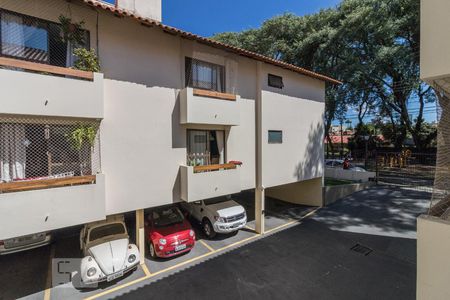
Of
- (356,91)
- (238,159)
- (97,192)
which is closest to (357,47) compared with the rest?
(356,91)

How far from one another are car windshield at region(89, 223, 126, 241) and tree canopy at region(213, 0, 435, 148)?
67.9ft

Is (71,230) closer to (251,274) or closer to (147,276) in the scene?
(147,276)

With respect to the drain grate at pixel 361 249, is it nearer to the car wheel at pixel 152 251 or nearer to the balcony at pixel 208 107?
the balcony at pixel 208 107

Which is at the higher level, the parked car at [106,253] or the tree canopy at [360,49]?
the tree canopy at [360,49]

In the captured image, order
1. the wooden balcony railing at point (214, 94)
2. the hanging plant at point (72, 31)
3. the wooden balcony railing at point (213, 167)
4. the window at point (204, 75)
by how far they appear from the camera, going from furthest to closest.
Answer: the window at point (204, 75) < the wooden balcony railing at point (213, 167) < the wooden balcony railing at point (214, 94) < the hanging plant at point (72, 31)

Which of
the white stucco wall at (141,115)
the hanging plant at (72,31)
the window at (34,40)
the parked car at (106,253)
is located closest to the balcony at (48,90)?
the window at (34,40)

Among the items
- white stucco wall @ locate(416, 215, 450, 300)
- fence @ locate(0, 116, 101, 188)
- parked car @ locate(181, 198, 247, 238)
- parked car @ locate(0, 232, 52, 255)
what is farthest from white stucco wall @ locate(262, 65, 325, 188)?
parked car @ locate(0, 232, 52, 255)

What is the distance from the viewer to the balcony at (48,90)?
4.57m

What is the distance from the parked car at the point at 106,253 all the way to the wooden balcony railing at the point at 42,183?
2.54 metres

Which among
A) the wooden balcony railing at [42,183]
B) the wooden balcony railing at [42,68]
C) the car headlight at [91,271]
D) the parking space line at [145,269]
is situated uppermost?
the wooden balcony railing at [42,68]

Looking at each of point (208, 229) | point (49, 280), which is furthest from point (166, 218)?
point (49, 280)

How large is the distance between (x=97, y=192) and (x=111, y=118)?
201cm

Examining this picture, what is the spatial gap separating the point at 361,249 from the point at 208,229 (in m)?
6.01

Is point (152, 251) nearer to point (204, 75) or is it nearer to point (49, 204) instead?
point (49, 204)
